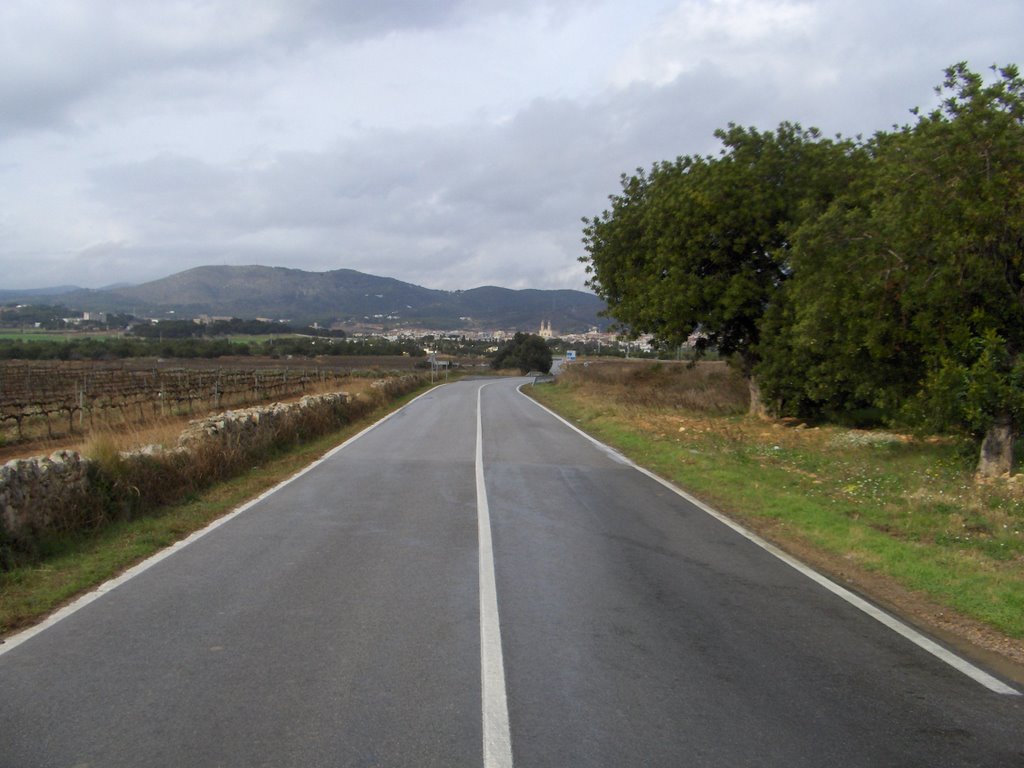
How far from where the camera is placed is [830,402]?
23.4 metres

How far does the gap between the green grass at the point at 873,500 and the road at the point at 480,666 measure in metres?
1.09

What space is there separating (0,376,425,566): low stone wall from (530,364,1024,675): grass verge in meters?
7.79

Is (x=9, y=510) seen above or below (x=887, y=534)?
above

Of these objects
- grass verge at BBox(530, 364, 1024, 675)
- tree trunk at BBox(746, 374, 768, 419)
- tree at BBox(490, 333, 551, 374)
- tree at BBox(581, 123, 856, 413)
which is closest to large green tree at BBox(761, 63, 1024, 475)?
grass verge at BBox(530, 364, 1024, 675)

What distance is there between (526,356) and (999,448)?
99.8 meters

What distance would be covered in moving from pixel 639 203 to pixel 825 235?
46.1 ft

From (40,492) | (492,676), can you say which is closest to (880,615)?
(492,676)

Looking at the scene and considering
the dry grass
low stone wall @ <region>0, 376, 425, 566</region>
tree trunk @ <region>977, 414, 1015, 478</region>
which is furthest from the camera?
the dry grass

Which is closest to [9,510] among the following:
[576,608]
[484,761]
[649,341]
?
[576,608]

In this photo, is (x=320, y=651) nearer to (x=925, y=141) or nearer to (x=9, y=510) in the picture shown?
(x=9, y=510)

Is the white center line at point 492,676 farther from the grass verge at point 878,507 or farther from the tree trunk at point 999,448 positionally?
the tree trunk at point 999,448

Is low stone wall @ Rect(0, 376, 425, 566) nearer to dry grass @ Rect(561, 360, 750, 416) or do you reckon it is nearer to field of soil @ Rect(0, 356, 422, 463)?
field of soil @ Rect(0, 356, 422, 463)

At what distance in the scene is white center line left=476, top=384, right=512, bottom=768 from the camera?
13.3 ft

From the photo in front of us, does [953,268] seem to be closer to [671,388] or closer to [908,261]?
[908,261]
